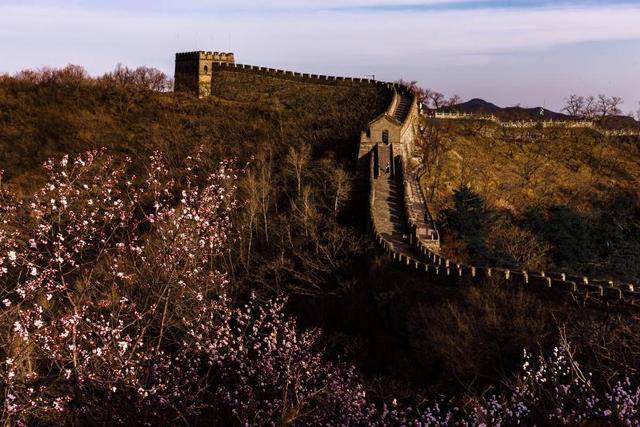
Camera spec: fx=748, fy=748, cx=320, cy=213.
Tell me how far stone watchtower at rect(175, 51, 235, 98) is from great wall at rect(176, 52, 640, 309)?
105mm

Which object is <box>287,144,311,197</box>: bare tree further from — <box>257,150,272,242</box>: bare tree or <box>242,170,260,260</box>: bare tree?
<box>242,170,260,260</box>: bare tree

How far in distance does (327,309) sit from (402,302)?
208 inches

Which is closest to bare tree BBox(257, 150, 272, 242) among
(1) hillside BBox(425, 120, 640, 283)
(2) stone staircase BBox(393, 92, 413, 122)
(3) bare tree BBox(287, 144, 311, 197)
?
(3) bare tree BBox(287, 144, 311, 197)

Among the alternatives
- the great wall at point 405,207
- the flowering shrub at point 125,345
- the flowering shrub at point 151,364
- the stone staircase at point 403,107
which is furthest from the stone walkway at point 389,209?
the flowering shrub at point 151,364

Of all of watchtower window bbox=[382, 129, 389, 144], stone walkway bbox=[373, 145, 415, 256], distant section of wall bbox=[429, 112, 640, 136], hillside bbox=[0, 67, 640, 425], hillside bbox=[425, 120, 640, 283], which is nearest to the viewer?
hillside bbox=[0, 67, 640, 425]

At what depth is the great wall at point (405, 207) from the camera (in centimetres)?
2867

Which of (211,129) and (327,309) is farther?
(211,129)

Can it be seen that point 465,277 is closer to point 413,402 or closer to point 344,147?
point 413,402

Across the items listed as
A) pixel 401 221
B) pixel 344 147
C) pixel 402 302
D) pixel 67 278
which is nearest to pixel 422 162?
pixel 344 147

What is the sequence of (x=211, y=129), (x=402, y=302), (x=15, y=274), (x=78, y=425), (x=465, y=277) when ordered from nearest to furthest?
1. (x=78, y=425)
2. (x=465, y=277)
3. (x=402, y=302)
4. (x=15, y=274)
5. (x=211, y=129)

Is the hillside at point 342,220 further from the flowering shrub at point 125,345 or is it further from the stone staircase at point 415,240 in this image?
the stone staircase at point 415,240

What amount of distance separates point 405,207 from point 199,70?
42.2 m

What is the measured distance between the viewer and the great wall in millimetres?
28672

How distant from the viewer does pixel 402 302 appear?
3388 centimetres
